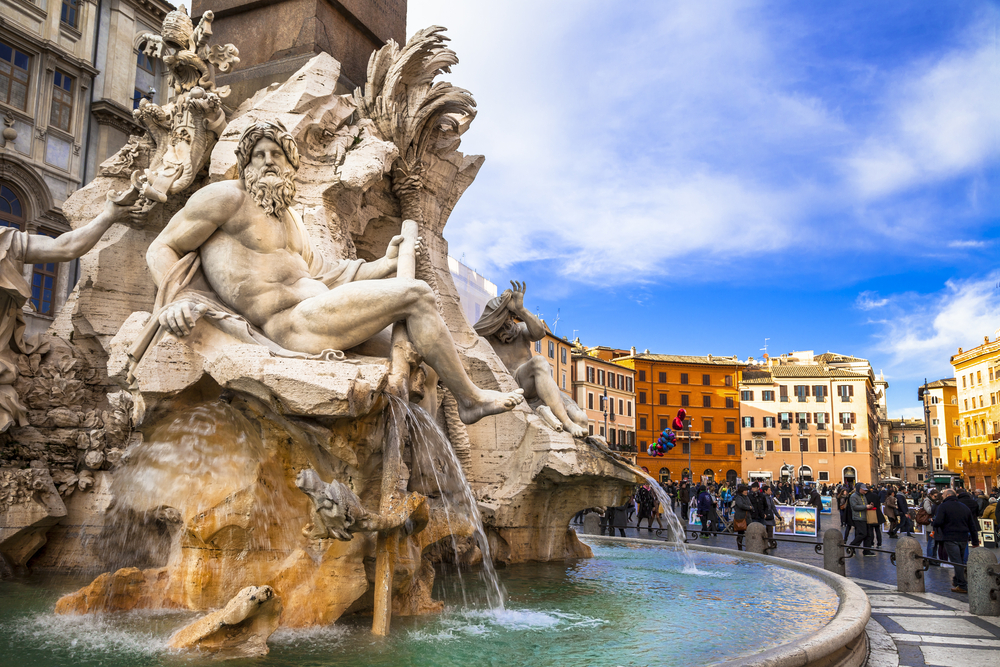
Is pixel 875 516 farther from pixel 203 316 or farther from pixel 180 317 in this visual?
pixel 180 317

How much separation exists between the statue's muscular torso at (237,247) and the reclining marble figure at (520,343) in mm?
3686

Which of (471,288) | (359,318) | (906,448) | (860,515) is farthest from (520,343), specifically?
(906,448)

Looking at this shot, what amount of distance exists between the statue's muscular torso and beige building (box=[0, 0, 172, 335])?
16.1 meters

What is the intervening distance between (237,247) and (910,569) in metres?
8.51

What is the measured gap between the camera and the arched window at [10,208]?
64.3ft

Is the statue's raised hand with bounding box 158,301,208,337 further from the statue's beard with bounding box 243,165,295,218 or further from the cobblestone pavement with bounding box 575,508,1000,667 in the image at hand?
the cobblestone pavement with bounding box 575,508,1000,667

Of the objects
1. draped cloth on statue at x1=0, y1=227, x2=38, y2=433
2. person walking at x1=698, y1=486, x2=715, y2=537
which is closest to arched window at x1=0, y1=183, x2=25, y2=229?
draped cloth on statue at x1=0, y1=227, x2=38, y2=433

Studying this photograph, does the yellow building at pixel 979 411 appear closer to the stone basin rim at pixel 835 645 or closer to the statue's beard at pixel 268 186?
the stone basin rim at pixel 835 645

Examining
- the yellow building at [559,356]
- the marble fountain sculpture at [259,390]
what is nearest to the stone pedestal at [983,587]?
the marble fountain sculpture at [259,390]

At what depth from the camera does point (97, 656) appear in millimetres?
4016

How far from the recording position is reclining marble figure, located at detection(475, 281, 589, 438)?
8305 millimetres

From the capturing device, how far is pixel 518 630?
5000 millimetres

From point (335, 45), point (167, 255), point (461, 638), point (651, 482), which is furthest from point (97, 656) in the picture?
point (335, 45)

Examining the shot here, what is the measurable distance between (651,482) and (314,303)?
4.53m
